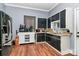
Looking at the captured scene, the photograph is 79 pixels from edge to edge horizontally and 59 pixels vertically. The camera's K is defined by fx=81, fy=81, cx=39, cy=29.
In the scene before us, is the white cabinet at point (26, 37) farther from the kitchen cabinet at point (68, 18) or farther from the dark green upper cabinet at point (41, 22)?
the kitchen cabinet at point (68, 18)

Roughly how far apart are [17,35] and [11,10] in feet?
4.20

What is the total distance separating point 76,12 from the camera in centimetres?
259

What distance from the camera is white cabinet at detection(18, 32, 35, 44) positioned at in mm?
4077

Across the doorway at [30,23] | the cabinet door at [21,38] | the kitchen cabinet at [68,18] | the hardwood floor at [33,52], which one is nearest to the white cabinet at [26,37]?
the cabinet door at [21,38]

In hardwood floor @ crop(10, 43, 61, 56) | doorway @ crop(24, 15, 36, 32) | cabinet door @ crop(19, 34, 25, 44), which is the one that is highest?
doorway @ crop(24, 15, 36, 32)

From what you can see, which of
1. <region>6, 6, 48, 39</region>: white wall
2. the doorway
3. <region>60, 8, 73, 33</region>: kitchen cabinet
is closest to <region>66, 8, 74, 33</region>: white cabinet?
<region>60, 8, 73, 33</region>: kitchen cabinet

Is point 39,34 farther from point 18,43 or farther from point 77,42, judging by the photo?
point 77,42

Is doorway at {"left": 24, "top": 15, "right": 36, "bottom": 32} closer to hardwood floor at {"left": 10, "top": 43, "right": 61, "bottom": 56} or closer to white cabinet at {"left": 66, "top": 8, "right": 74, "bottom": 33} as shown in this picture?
hardwood floor at {"left": 10, "top": 43, "right": 61, "bottom": 56}

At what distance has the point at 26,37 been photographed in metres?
4.19

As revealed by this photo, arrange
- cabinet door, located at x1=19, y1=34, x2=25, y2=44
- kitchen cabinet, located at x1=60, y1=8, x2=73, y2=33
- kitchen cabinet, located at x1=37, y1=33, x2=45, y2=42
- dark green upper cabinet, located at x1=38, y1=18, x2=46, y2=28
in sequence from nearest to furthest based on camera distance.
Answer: kitchen cabinet, located at x1=60, y1=8, x2=73, y2=33 < cabinet door, located at x1=19, y1=34, x2=25, y2=44 < kitchen cabinet, located at x1=37, y1=33, x2=45, y2=42 < dark green upper cabinet, located at x1=38, y1=18, x2=46, y2=28

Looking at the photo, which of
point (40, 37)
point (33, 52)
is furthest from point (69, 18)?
point (40, 37)

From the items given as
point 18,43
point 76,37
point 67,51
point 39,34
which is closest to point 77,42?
point 76,37

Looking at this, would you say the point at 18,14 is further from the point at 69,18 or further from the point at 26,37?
the point at 69,18

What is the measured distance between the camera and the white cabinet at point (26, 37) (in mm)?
4077
